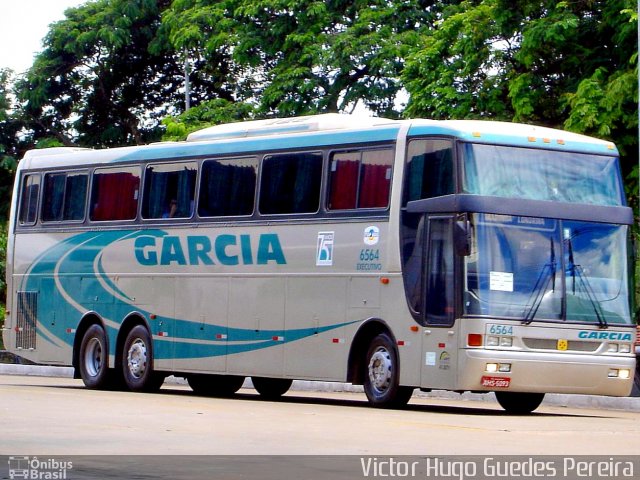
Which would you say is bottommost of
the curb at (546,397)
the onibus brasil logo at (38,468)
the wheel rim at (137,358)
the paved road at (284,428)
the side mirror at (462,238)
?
the onibus brasil logo at (38,468)

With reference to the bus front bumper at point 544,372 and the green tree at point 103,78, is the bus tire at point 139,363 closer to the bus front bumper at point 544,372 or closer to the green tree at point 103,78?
the bus front bumper at point 544,372

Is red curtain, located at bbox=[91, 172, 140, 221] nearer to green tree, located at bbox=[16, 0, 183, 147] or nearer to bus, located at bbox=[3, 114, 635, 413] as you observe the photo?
bus, located at bbox=[3, 114, 635, 413]

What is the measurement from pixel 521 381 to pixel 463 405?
4.16m

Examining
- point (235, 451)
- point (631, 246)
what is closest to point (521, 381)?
point (631, 246)

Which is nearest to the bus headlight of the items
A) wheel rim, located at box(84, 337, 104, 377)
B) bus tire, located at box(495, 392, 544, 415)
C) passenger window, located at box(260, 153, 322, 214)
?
bus tire, located at box(495, 392, 544, 415)

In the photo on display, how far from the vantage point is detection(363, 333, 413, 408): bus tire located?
19984mm

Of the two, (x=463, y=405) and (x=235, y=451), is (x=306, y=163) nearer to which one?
(x=463, y=405)

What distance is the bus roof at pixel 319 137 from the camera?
1978 centimetres

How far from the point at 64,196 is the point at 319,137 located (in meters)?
6.52

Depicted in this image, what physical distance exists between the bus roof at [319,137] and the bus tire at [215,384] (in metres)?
3.74

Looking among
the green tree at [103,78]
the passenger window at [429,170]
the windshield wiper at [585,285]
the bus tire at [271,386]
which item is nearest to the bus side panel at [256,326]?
the bus tire at [271,386]

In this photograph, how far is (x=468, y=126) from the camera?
1956 cm

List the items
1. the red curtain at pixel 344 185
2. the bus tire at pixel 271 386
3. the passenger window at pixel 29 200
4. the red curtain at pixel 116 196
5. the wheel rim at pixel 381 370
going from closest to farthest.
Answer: the wheel rim at pixel 381 370
the red curtain at pixel 344 185
the bus tire at pixel 271 386
the red curtain at pixel 116 196
the passenger window at pixel 29 200

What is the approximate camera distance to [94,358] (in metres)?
25.7
